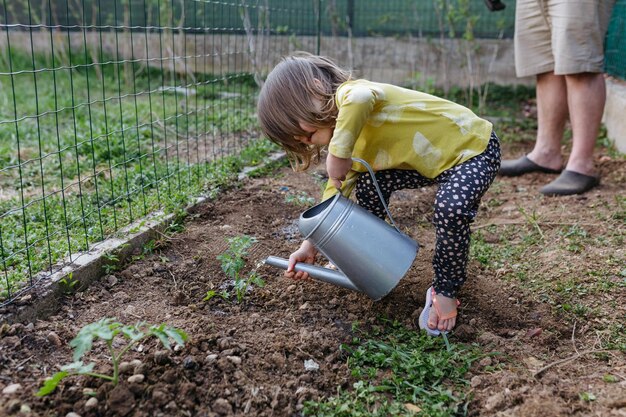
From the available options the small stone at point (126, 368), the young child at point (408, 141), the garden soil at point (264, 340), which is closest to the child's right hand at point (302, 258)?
the young child at point (408, 141)

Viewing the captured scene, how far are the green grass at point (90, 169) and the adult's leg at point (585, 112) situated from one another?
1.94m

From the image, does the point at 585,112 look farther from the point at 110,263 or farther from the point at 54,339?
the point at 54,339

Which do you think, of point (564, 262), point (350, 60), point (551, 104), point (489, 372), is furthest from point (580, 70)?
point (350, 60)

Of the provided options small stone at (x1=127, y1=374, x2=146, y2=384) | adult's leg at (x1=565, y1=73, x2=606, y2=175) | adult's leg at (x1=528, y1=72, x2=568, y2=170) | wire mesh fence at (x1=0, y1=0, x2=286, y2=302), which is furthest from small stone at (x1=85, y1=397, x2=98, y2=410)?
adult's leg at (x1=528, y1=72, x2=568, y2=170)

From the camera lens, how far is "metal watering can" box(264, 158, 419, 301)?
2.13 metres

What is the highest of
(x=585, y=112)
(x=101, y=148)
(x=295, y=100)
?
(x=295, y=100)

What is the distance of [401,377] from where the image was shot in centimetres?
198

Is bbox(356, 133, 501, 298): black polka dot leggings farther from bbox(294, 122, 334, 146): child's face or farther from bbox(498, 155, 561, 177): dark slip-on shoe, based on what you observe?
bbox(498, 155, 561, 177): dark slip-on shoe

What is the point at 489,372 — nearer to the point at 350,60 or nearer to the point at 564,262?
the point at 564,262

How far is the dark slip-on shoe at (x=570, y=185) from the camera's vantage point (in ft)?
12.1

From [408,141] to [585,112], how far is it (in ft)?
6.24

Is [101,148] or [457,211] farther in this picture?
[101,148]

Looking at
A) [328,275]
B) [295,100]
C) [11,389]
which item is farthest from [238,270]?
[11,389]

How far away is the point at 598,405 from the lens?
179 cm
